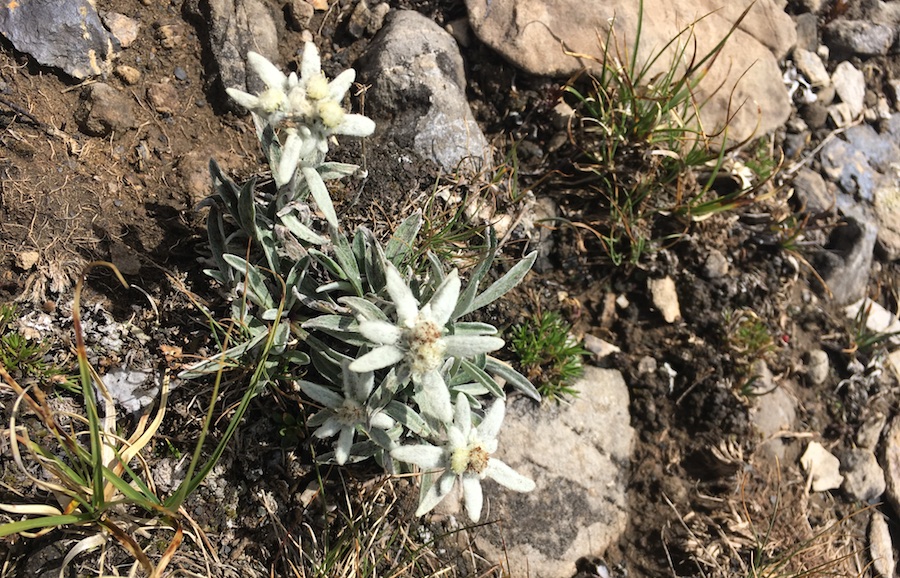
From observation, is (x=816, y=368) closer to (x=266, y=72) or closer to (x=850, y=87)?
(x=850, y=87)

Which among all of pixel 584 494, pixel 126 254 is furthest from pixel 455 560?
pixel 126 254

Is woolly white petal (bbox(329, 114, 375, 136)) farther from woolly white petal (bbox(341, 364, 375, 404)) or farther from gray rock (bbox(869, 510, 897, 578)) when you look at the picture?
gray rock (bbox(869, 510, 897, 578))

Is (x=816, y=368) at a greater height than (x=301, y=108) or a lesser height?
lesser

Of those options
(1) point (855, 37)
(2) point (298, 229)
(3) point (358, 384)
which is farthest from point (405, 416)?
(1) point (855, 37)

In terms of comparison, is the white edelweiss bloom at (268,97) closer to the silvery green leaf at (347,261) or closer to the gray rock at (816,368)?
the silvery green leaf at (347,261)

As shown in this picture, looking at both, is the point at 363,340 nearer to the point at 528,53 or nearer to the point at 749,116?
the point at 528,53

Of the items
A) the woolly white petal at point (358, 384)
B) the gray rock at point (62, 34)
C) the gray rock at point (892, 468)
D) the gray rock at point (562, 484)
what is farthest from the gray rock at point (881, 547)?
the gray rock at point (62, 34)
